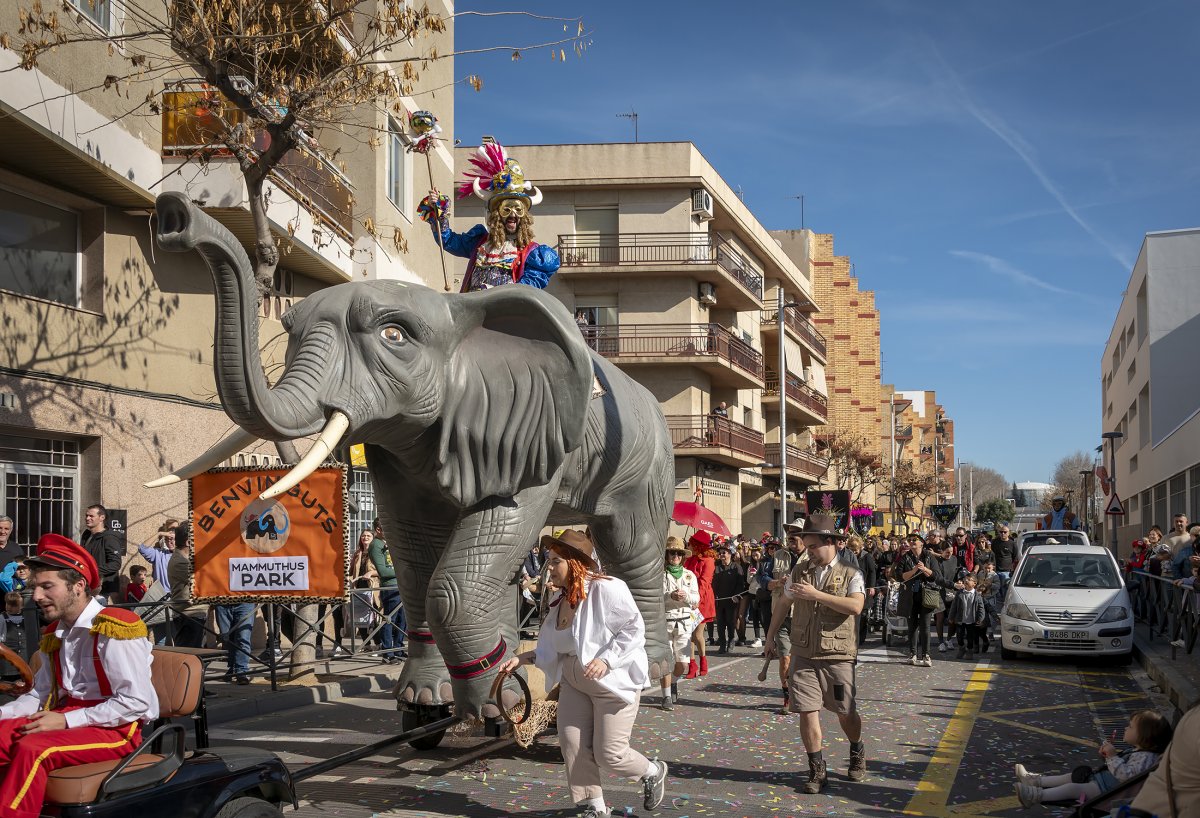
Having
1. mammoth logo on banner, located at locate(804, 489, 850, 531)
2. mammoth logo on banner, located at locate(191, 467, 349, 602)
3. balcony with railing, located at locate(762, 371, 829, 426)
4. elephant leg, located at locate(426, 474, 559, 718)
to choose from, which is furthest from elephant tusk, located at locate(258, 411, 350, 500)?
balcony with railing, located at locate(762, 371, 829, 426)

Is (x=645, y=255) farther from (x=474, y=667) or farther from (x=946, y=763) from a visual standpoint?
(x=474, y=667)

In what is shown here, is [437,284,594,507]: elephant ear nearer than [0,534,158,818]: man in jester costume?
No

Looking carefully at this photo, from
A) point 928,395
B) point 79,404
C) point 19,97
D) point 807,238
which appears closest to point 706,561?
point 79,404

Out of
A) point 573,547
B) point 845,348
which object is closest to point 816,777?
point 573,547

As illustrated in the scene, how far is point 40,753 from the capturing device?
13.7 ft

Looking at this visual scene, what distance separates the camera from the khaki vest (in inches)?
289

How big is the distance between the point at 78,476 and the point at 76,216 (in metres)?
3.14

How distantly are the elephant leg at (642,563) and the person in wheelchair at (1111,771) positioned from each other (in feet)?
10.5

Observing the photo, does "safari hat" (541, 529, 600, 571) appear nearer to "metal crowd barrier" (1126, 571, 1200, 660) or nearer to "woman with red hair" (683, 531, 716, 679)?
"woman with red hair" (683, 531, 716, 679)

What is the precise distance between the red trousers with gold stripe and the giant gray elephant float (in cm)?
142

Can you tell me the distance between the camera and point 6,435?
1291cm

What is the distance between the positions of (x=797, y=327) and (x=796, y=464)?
598 centimetres

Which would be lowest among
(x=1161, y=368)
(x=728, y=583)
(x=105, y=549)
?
(x=728, y=583)

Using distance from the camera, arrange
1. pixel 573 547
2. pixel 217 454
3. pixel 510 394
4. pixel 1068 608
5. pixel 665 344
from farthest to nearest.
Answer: pixel 665 344 → pixel 1068 608 → pixel 510 394 → pixel 217 454 → pixel 573 547
